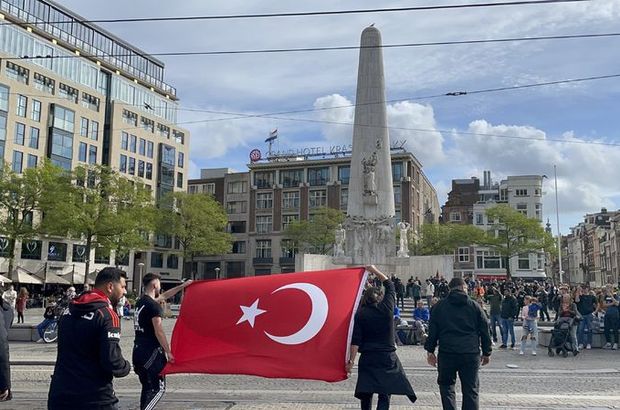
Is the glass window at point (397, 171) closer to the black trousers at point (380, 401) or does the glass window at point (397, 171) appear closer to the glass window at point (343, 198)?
the glass window at point (343, 198)

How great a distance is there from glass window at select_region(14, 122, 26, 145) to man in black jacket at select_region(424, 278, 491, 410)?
61429 millimetres

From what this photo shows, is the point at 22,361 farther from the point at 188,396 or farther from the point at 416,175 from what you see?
the point at 416,175

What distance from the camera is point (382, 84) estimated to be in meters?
39.6

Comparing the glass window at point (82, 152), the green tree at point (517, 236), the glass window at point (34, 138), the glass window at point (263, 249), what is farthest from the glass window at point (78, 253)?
the green tree at point (517, 236)

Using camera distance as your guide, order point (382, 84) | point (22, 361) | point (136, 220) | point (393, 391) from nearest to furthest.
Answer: point (393, 391) → point (22, 361) → point (382, 84) → point (136, 220)

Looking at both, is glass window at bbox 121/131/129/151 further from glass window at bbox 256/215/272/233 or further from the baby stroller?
the baby stroller

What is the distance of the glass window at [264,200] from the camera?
9262 centimetres

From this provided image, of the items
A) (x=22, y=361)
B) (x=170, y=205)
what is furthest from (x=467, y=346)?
(x=170, y=205)

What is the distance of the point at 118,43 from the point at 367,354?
81.8 m

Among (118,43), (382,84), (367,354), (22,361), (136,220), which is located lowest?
(22,361)

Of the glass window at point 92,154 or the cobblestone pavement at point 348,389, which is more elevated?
the glass window at point 92,154

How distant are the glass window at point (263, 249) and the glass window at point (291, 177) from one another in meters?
8.64

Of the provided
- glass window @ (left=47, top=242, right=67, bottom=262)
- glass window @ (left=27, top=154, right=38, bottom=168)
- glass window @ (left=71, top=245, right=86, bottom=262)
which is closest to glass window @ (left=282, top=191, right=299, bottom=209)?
glass window @ (left=71, top=245, right=86, bottom=262)

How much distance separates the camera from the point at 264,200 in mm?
92938
